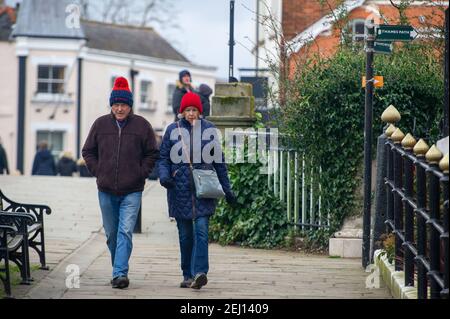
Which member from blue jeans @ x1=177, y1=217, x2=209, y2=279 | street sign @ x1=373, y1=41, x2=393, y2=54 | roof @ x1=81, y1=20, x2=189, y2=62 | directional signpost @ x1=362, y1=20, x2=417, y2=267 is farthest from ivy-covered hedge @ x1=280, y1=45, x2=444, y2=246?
roof @ x1=81, y1=20, x2=189, y2=62

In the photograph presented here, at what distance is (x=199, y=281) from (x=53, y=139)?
39109mm

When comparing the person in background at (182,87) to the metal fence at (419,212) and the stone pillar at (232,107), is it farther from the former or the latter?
the metal fence at (419,212)

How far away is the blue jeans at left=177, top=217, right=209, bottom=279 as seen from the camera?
34.2 feet

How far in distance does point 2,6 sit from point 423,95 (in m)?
45.3

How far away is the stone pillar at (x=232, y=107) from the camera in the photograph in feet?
50.4

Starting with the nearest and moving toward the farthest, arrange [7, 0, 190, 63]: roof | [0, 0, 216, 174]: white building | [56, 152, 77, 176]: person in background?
[56, 152, 77, 176]: person in background < [0, 0, 216, 174]: white building < [7, 0, 190, 63]: roof

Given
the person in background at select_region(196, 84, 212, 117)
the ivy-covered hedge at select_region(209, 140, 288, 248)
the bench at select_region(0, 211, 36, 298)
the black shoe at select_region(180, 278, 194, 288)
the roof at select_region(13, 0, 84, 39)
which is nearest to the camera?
the bench at select_region(0, 211, 36, 298)

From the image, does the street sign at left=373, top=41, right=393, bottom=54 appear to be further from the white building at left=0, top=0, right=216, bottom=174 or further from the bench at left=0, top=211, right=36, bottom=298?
the white building at left=0, top=0, right=216, bottom=174

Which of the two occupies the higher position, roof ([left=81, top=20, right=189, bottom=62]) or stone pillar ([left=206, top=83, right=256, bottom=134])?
roof ([left=81, top=20, right=189, bottom=62])

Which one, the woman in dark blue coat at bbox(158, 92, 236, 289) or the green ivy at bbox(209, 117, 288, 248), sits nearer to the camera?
the woman in dark blue coat at bbox(158, 92, 236, 289)

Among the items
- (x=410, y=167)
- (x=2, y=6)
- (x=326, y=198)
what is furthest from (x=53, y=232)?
(x=2, y=6)

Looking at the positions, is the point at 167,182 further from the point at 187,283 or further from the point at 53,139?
the point at 53,139

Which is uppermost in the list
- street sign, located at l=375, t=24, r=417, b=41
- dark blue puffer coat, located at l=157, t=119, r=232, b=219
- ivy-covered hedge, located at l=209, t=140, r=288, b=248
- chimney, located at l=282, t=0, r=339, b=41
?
chimney, located at l=282, t=0, r=339, b=41
